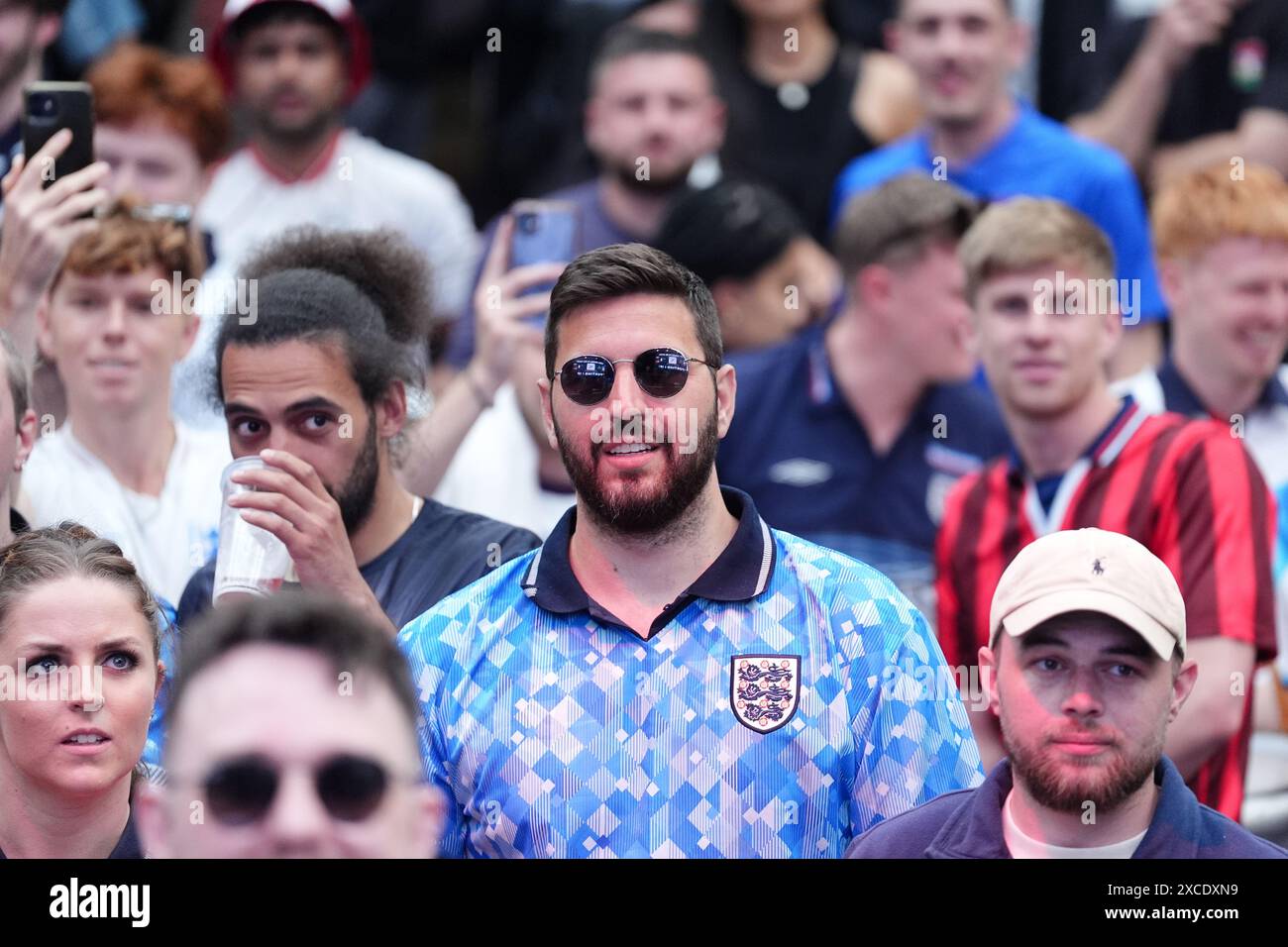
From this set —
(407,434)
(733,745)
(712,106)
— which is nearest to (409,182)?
(712,106)

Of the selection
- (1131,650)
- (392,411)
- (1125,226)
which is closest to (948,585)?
(392,411)

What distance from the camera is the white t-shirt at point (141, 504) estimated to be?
5.36 metres

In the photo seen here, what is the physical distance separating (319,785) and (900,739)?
141cm

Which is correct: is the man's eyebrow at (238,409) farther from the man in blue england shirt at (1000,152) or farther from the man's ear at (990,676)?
the man in blue england shirt at (1000,152)

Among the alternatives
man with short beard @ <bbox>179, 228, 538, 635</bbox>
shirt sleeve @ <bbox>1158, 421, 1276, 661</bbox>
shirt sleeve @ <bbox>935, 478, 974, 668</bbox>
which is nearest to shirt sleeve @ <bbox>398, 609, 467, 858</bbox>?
man with short beard @ <bbox>179, 228, 538, 635</bbox>

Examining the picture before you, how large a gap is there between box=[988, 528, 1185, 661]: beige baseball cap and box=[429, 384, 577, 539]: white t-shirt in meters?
2.21

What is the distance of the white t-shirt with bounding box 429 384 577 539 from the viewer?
606cm

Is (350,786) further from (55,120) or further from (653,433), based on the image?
(55,120)

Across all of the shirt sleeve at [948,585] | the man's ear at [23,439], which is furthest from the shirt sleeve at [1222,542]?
the man's ear at [23,439]

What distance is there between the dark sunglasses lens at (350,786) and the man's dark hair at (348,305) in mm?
1939

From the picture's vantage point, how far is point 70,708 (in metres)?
4.23

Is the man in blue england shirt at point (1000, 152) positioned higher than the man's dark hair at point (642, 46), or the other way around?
the man's dark hair at point (642, 46)

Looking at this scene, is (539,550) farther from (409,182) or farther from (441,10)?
(441,10)
